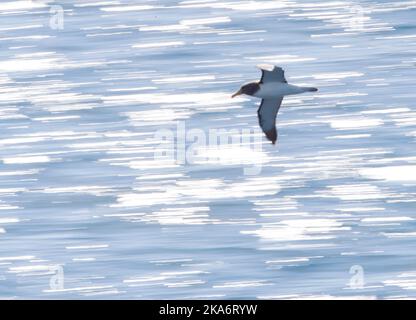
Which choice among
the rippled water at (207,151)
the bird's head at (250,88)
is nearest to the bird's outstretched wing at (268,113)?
the bird's head at (250,88)

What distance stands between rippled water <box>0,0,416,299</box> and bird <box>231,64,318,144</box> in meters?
3.57

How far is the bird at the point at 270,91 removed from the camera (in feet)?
117

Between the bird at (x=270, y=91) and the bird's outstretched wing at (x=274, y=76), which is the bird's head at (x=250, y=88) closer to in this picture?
the bird at (x=270, y=91)

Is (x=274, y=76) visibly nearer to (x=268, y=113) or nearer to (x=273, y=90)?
(x=273, y=90)

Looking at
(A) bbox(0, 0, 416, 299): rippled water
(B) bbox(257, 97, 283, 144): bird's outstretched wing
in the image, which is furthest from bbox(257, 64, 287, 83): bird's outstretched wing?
(A) bbox(0, 0, 416, 299): rippled water

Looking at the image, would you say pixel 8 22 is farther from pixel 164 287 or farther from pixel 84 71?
pixel 164 287

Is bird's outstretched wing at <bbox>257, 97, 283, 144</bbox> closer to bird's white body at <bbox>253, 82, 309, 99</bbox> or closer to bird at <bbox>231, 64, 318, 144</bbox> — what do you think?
bird at <bbox>231, 64, 318, 144</bbox>

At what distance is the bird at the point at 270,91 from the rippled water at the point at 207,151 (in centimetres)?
Answer: 357

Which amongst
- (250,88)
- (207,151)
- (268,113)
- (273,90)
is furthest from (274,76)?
(207,151)

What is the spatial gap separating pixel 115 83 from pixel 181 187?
14.0 m

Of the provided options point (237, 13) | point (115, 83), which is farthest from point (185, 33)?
point (115, 83)

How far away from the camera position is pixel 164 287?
3778cm

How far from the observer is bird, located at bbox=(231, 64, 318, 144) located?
35.8 m

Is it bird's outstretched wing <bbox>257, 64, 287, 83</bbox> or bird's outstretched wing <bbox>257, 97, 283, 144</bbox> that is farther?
bird's outstretched wing <bbox>257, 97, 283, 144</bbox>
